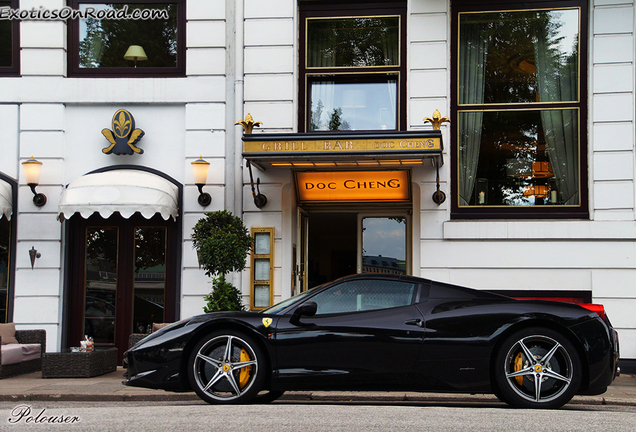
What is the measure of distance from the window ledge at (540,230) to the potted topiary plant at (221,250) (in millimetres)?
3419

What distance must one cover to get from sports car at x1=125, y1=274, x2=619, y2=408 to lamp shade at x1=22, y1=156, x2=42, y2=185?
6.02 m

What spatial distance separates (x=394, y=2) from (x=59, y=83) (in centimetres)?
596

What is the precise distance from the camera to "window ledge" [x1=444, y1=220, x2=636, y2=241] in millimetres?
10852

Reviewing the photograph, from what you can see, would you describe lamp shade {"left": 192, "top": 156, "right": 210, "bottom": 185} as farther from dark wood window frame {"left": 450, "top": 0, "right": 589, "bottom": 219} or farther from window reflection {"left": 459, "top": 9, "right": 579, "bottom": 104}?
window reflection {"left": 459, "top": 9, "right": 579, "bottom": 104}

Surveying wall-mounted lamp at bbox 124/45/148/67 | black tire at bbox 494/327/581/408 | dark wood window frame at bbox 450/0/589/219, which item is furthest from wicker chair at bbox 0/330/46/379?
black tire at bbox 494/327/581/408

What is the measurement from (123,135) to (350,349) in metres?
7.16

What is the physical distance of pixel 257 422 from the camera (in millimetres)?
5012

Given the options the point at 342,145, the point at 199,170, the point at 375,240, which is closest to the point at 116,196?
the point at 199,170

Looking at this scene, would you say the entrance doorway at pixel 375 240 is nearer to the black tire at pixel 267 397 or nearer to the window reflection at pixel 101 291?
the window reflection at pixel 101 291

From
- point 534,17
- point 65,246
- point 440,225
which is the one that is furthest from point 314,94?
point 65,246

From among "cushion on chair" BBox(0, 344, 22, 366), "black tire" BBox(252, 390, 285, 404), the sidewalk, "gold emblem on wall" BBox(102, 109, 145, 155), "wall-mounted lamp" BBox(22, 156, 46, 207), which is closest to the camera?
"black tire" BBox(252, 390, 285, 404)

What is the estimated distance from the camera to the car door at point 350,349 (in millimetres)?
6207

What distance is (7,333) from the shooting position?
1085cm

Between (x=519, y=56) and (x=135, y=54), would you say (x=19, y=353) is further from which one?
A: (x=519, y=56)
